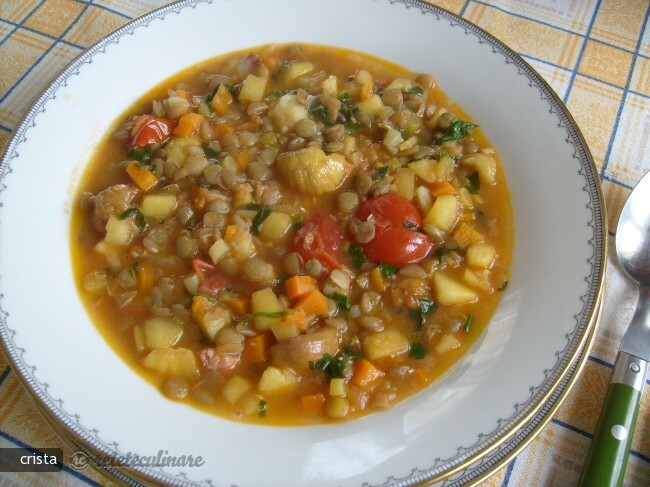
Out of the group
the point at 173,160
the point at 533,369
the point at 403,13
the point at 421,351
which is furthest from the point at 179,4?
the point at 533,369

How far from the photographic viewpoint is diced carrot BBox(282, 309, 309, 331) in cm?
348

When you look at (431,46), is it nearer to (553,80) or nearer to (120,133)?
(553,80)

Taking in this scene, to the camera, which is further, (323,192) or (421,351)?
(323,192)

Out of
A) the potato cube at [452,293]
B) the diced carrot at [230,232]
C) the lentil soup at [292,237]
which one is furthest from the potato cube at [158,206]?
the potato cube at [452,293]

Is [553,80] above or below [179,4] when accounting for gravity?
below

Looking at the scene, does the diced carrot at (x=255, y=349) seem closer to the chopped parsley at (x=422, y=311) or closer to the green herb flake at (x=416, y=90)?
the chopped parsley at (x=422, y=311)

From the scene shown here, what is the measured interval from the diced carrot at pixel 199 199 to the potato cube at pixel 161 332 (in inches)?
33.4

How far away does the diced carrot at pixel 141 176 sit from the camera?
4.12 meters

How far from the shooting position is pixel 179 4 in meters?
4.64

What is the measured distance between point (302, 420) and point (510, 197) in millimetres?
2073

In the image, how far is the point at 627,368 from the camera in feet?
11.0

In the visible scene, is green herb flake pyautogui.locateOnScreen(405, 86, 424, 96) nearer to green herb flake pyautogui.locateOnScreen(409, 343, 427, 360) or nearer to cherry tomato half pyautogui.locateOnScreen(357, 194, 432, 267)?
cherry tomato half pyautogui.locateOnScreen(357, 194, 432, 267)

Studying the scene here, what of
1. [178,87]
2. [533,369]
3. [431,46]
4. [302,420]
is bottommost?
[302,420]

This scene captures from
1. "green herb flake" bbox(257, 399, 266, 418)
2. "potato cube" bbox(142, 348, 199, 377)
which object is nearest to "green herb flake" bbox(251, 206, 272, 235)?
"potato cube" bbox(142, 348, 199, 377)
